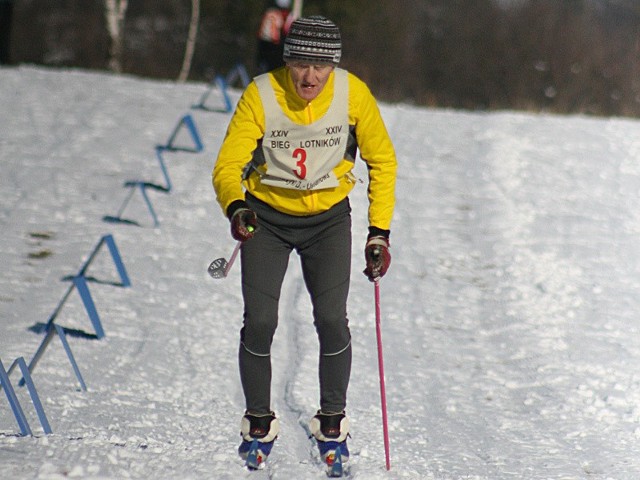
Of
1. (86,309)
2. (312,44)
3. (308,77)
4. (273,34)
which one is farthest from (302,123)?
(273,34)

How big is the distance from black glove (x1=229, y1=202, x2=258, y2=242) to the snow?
1.06 m

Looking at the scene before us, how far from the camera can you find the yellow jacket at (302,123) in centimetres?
441

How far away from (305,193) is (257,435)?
1054 mm

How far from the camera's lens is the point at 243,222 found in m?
4.26

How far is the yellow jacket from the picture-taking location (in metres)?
4.41

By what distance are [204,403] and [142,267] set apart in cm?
274

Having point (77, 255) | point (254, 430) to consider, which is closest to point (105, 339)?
point (77, 255)

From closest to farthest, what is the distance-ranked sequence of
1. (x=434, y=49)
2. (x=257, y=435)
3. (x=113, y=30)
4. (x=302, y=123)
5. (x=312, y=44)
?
1. (x=312, y=44)
2. (x=302, y=123)
3. (x=257, y=435)
4. (x=113, y=30)
5. (x=434, y=49)

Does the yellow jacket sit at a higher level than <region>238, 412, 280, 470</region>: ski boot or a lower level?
higher

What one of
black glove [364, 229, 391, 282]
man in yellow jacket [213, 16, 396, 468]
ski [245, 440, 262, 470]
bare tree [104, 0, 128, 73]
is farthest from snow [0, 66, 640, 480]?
bare tree [104, 0, 128, 73]

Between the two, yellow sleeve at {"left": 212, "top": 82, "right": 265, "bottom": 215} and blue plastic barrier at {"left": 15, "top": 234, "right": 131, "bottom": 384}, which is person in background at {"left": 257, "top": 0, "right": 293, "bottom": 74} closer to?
blue plastic barrier at {"left": 15, "top": 234, "right": 131, "bottom": 384}

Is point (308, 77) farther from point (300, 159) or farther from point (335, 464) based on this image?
point (335, 464)

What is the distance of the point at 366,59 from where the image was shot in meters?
40.8

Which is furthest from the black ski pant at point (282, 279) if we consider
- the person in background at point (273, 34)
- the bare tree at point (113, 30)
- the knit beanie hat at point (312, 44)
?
the bare tree at point (113, 30)
